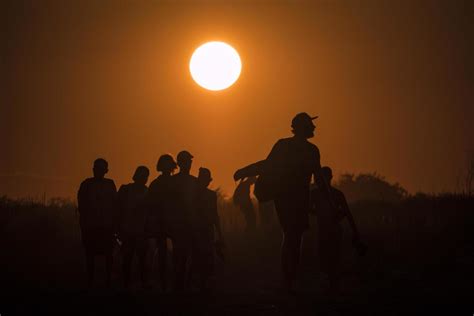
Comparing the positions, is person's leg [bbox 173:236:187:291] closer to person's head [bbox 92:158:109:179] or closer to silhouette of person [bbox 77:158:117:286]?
silhouette of person [bbox 77:158:117:286]

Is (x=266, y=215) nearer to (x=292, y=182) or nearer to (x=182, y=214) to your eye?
(x=182, y=214)

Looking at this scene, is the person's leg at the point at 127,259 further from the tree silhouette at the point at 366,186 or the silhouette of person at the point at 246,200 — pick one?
the tree silhouette at the point at 366,186

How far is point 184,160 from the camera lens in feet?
44.2

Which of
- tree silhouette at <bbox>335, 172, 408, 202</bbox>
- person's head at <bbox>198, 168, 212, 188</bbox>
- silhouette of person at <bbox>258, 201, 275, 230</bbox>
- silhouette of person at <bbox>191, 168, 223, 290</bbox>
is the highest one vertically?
tree silhouette at <bbox>335, 172, 408, 202</bbox>

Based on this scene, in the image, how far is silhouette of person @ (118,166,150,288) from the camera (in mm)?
15383

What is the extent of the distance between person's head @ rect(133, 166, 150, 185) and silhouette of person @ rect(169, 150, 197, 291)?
220 cm

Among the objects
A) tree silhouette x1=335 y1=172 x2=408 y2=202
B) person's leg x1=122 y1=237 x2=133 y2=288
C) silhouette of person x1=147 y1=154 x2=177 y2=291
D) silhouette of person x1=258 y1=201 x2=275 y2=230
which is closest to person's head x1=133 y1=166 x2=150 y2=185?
person's leg x1=122 y1=237 x2=133 y2=288

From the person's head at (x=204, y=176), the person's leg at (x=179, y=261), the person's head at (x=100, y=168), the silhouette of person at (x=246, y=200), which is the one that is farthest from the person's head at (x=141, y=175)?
the silhouette of person at (x=246, y=200)

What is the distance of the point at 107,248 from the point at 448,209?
40.1ft

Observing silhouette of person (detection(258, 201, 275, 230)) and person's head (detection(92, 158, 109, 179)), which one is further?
silhouette of person (detection(258, 201, 275, 230))

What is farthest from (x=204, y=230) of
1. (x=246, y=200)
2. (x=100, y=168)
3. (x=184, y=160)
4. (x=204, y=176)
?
(x=246, y=200)

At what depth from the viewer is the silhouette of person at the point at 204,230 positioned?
13734 millimetres

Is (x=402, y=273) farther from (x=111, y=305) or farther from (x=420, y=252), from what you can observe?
(x=111, y=305)

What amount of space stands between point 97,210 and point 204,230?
219cm
